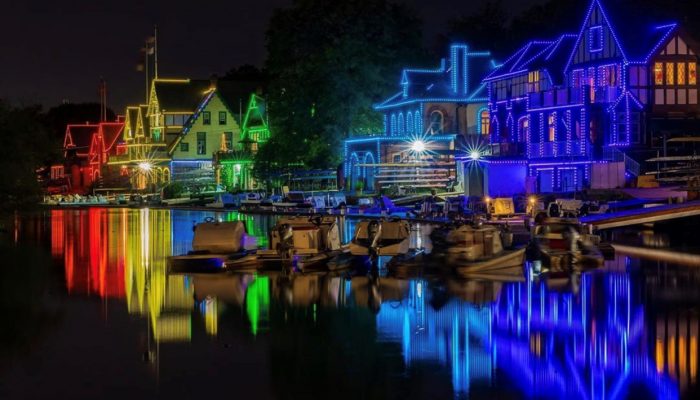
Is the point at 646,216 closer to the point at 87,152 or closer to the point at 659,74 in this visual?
the point at 659,74

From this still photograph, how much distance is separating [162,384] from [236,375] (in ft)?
4.69

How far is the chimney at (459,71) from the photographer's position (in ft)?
284

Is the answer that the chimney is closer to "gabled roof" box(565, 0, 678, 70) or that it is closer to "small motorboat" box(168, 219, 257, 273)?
"gabled roof" box(565, 0, 678, 70)

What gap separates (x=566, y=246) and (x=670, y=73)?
32079 mm

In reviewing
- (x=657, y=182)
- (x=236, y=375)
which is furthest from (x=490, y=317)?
(x=657, y=182)

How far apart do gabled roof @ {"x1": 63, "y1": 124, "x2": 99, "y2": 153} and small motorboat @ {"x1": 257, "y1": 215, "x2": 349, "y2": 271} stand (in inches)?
5079

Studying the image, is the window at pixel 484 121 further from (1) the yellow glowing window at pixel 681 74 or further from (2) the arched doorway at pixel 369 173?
(1) the yellow glowing window at pixel 681 74

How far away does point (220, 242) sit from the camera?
39781mm

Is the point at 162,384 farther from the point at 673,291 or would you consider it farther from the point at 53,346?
the point at 673,291

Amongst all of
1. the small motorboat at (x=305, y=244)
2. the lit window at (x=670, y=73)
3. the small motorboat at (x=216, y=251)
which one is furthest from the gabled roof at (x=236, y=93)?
the small motorboat at (x=305, y=244)

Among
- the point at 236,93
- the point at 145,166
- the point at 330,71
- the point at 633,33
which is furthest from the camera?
the point at 145,166

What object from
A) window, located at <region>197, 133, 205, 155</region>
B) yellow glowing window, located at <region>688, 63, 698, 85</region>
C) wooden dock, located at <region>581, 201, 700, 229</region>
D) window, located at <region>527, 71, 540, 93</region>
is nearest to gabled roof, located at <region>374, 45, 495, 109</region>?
window, located at <region>527, 71, 540, 93</region>

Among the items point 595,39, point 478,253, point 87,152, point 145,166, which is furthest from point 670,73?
point 87,152

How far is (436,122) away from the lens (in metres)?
86.7
